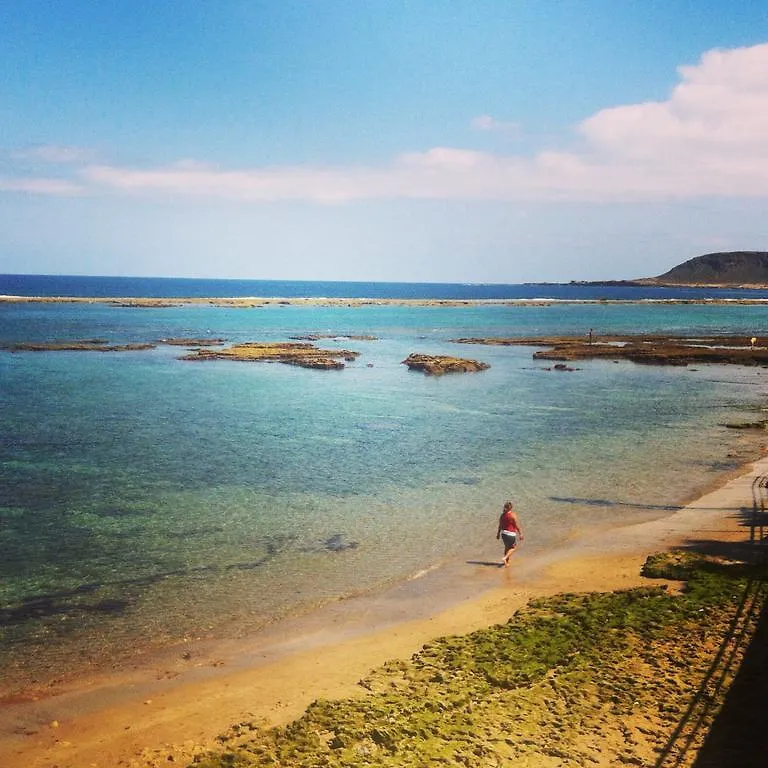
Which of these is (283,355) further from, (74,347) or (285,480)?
(285,480)

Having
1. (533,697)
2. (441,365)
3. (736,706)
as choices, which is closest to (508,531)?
(533,697)

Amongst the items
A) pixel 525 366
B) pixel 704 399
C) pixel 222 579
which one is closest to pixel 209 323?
pixel 525 366

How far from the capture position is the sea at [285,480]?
52.4ft

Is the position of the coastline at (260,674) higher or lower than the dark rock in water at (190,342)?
lower

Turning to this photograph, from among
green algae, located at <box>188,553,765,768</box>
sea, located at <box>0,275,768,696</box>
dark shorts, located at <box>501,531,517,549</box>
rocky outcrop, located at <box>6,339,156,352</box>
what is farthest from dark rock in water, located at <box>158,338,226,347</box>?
green algae, located at <box>188,553,765,768</box>

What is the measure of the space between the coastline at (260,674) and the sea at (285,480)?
2.24 feet

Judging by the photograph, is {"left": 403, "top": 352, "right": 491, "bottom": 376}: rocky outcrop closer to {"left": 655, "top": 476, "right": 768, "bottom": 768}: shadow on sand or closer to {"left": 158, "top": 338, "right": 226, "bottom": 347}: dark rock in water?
{"left": 158, "top": 338, "right": 226, "bottom": 347}: dark rock in water

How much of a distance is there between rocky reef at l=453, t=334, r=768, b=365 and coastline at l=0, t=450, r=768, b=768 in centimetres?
5790

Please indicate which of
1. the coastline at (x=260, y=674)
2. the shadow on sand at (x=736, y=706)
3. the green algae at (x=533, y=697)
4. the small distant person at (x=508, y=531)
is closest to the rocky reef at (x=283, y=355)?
the small distant person at (x=508, y=531)

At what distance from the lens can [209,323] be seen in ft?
408

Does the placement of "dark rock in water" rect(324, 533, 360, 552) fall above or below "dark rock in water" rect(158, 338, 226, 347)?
below

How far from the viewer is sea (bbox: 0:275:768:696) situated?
52.4 feet

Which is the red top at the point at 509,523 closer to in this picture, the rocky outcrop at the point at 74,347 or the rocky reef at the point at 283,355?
the rocky reef at the point at 283,355

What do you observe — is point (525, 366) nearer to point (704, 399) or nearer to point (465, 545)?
point (704, 399)
